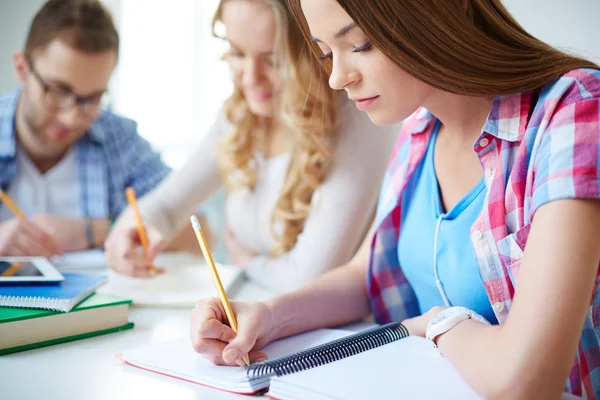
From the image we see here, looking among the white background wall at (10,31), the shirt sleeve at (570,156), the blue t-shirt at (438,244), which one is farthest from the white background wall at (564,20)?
the white background wall at (10,31)

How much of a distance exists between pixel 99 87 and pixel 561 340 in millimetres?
1640

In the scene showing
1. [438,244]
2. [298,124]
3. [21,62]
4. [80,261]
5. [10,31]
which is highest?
[10,31]

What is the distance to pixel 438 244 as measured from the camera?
96 centimetres

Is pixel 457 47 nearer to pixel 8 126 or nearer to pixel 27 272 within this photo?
pixel 27 272

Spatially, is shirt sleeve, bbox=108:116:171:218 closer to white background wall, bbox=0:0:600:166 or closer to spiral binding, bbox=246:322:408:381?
spiral binding, bbox=246:322:408:381

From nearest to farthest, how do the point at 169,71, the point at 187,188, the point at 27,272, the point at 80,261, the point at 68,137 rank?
the point at 27,272 < the point at 80,261 < the point at 187,188 < the point at 68,137 < the point at 169,71

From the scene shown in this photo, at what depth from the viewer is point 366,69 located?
849 millimetres

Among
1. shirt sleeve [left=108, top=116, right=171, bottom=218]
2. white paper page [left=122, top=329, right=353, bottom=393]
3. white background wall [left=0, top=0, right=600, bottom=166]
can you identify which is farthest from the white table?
white background wall [left=0, top=0, right=600, bottom=166]

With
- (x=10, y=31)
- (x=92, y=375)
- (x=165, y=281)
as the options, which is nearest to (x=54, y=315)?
(x=92, y=375)

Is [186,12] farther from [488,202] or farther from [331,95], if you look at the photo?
[488,202]

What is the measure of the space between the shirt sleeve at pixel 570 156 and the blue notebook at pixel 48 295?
0.67 metres

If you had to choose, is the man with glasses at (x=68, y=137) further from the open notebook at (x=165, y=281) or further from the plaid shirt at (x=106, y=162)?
the open notebook at (x=165, y=281)

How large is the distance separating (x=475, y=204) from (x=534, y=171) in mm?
156

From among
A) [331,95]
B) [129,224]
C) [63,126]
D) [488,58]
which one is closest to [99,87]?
[63,126]
